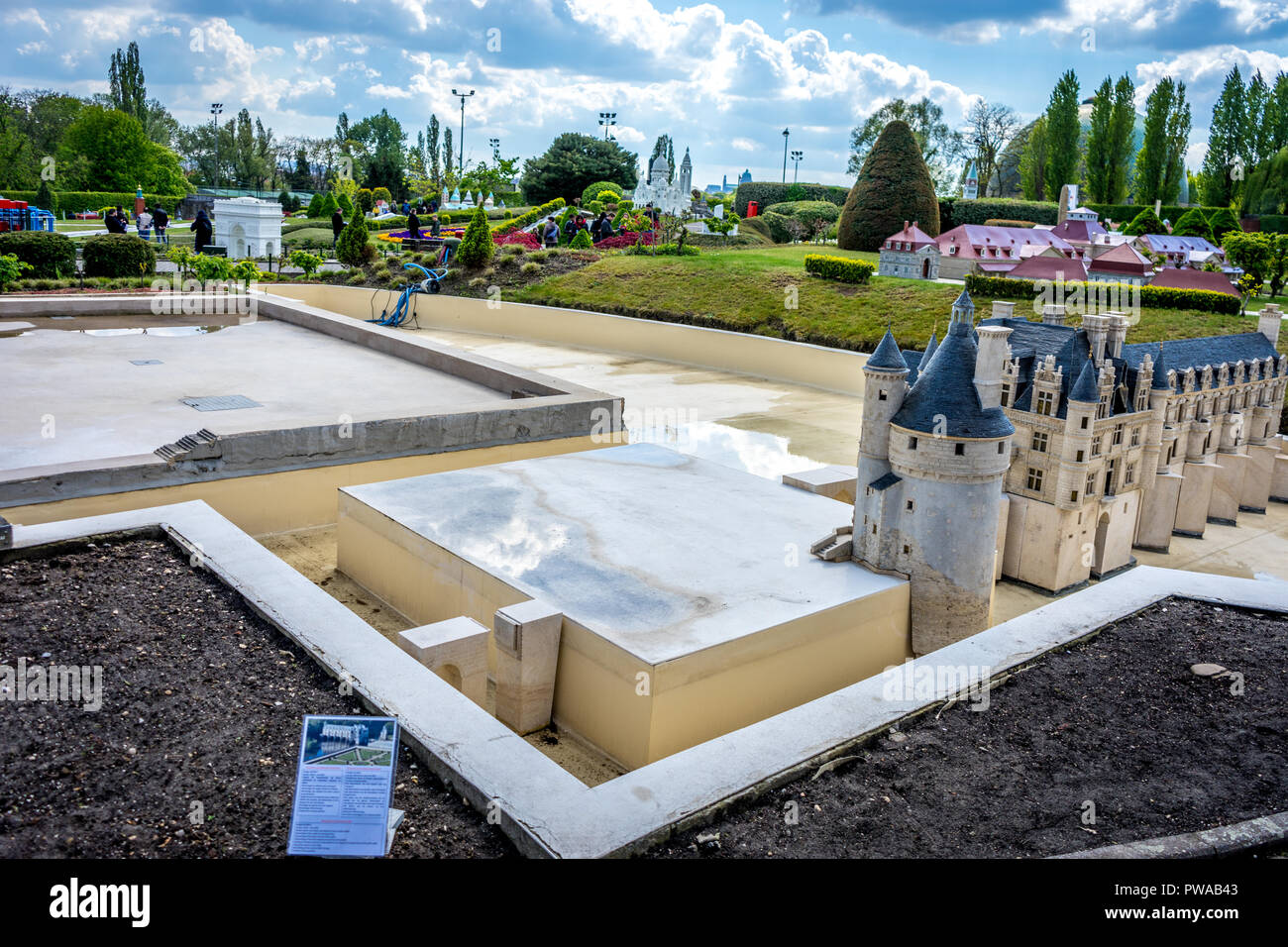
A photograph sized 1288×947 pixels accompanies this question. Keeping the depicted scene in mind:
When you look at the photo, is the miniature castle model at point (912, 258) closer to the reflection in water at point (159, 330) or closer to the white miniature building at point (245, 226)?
the reflection in water at point (159, 330)

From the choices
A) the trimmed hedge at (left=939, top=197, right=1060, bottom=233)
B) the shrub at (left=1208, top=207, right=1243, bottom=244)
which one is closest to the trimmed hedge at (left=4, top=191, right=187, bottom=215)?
the trimmed hedge at (left=939, top=197, right=1060, bottom=233)

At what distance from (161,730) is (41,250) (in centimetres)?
2553

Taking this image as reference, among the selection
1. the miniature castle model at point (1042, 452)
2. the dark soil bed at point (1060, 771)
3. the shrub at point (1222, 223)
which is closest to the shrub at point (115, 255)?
the miniature castle model at point (1042, 452)

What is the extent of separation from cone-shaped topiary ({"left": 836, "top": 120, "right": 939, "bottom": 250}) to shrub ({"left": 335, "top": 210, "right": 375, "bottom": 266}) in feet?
61.7

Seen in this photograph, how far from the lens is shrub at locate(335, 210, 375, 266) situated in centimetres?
3588

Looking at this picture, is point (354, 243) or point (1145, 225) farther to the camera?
point (1145, 225)

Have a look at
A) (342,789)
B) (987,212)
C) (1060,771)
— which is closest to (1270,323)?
(1060,771)

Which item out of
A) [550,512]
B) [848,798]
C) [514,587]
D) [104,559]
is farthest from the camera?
[550,512]

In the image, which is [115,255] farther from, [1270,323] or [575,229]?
[1270,323]

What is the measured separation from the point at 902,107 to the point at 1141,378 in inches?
1991

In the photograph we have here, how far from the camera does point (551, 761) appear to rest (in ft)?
19.2

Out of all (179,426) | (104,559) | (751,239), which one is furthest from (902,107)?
(104,559)
